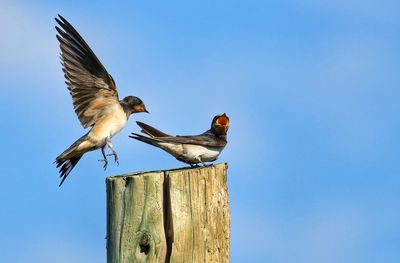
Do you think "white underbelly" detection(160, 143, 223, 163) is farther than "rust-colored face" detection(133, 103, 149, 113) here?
No

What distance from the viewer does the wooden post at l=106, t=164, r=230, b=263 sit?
16.4 feet

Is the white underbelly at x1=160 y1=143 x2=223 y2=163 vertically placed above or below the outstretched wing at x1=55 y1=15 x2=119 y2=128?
below

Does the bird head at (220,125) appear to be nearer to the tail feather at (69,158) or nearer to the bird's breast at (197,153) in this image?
the bird's breast at (197,153)

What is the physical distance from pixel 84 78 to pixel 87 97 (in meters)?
0.25

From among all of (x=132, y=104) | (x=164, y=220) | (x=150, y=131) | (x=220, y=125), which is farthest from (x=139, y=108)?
(x=164, y=220)

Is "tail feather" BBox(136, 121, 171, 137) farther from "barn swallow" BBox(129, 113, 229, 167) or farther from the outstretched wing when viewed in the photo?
the outstretched wing

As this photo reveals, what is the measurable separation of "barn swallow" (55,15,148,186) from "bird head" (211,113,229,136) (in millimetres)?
2051

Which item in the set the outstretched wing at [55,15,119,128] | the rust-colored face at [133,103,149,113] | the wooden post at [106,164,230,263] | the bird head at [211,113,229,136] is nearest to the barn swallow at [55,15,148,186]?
the outstretched wing at [55,15,119,128]

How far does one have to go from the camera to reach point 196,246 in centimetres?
503

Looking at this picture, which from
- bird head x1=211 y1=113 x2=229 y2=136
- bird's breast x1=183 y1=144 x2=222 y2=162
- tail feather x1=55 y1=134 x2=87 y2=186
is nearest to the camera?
bird's breast x1=183 y1=144 x2=222 y2=162

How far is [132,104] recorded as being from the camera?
449 inches

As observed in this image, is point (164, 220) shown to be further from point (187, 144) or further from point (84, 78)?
point (84, 78)

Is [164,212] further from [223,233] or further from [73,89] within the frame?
[73,89]

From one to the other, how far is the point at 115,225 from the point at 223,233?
675 mm
